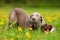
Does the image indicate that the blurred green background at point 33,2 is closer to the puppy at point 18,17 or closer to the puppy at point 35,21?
the puppy at point 18,17

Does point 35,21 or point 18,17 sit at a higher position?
point 18,17

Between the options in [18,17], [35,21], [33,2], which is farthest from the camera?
[33,2]

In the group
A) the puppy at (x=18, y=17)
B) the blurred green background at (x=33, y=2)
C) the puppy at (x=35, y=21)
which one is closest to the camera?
the puppy at (x=35, y=21)

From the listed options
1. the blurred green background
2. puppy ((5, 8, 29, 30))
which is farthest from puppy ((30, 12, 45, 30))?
the blurred green background

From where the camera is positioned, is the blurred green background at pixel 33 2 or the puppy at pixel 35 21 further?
the blurred green background at pixel 33 2

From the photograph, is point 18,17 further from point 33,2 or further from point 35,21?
point 33,2

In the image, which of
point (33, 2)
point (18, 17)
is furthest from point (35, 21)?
point (33, 2)

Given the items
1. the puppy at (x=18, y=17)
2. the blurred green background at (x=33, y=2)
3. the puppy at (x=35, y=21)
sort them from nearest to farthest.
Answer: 1. the puppy at (x=35, y=21)
2. the puppy at (x=18, y=17)
3. the blurred green background at (x=33, y=2)

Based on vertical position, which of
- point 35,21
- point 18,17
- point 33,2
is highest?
point 33,2

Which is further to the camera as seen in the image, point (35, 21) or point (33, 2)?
point (33, 2)

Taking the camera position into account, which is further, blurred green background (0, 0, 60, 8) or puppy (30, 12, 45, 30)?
blurred green background (0, 0, 60, 8)

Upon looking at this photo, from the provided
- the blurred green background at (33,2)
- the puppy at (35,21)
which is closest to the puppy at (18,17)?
the puppy at (35,21)

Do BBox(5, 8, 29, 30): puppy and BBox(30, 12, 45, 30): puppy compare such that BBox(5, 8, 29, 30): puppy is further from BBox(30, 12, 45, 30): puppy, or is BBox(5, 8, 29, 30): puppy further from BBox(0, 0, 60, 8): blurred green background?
BBox(0, 0, 60, 8): blurred green background

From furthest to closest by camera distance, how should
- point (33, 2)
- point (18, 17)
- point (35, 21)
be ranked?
point (33, 2), point (18, 17), point (35, 21)
